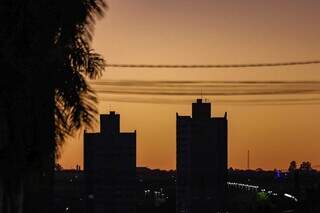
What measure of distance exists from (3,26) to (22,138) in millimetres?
2008

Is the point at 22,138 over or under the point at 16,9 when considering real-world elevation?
under

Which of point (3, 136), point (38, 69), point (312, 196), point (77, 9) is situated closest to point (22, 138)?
point (3, 136)

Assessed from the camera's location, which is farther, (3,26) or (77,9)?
(77,9)

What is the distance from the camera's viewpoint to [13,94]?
14.6 meters

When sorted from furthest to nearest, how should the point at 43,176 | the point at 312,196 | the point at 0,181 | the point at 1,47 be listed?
the point at 312,196
the point at 43,176
the point at 0,181
the point at 1,47

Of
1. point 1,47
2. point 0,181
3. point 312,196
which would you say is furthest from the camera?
point 312,196

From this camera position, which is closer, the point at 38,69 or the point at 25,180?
the point at 38,69

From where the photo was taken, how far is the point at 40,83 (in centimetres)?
1460

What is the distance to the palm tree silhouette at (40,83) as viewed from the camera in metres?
14.5

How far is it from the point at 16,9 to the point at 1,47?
2.48 feet

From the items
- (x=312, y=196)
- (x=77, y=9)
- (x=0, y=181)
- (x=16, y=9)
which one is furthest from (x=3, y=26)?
(x=312, y=196)

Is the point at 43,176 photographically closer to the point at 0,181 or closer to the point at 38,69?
the point at 0,181

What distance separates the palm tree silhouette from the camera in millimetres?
14492

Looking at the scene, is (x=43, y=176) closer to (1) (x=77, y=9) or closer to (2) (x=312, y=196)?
Result: (1) (x=77, y=9)
